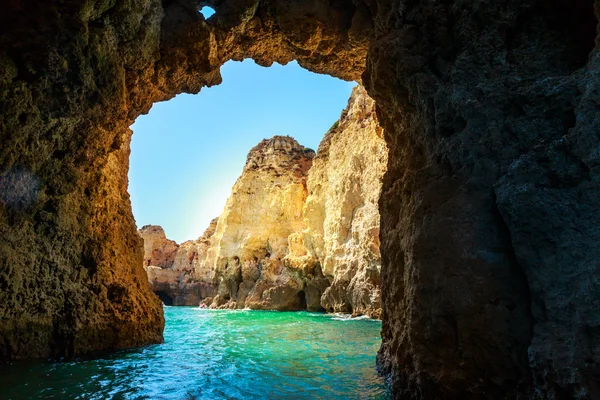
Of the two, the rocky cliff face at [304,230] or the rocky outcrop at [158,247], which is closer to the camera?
the rocky cliff face at [304,230]

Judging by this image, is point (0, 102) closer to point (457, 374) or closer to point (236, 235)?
point (457, 374)

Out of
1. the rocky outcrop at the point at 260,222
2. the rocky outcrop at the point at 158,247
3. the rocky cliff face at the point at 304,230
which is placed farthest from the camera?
the rocky outcrop at the point at 158,247

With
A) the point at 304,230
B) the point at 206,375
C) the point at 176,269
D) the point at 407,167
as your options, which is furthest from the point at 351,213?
the point at 176,269

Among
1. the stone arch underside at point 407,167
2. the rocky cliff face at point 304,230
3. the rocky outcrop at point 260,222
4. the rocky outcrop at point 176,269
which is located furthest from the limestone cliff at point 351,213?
the rocky outcrop at point 176,269

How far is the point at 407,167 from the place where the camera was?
18.7 feet

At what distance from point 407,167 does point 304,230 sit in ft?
99.7

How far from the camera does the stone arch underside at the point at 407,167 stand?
355 centimetres

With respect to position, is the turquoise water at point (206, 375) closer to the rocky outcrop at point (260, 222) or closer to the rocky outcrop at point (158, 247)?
the rocky outcrop at point (260, 222)

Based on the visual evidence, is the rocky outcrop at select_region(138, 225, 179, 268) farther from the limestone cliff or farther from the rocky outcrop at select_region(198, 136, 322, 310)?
the limestone cliff

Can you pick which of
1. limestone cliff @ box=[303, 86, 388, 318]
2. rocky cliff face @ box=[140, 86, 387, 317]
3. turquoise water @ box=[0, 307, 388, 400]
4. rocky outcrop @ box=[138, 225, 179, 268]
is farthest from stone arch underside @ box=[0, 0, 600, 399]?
rocky outcrop @ box=[138, 225, 179, 268]

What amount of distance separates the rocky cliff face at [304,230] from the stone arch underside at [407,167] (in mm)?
8872

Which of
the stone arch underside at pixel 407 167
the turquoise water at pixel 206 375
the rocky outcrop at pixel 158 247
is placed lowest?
the turquoise water at pixel 206 375

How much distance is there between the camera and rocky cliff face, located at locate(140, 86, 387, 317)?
2463 centimetres

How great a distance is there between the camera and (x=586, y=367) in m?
2.89
